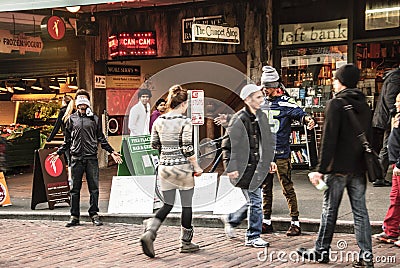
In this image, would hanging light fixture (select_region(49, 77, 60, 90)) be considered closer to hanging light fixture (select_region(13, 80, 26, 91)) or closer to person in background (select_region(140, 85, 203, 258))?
hanging light fixture (select_region(13, 80, 26, 91))

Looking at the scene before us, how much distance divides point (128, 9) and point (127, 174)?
20.5 ft

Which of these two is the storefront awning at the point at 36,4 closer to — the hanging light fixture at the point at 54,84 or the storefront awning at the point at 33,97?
the hanging light fixture at the point at 54,84

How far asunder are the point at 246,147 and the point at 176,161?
0.84 meters

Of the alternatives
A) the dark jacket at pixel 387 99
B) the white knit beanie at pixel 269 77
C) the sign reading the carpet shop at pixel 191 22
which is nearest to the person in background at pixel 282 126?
the white knit beanie at pixel 269 77

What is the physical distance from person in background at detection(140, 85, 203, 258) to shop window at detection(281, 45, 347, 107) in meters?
6.78

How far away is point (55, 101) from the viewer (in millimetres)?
19109

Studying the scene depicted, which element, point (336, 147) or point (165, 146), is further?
point (165, 146)

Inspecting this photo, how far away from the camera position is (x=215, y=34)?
1333 cm

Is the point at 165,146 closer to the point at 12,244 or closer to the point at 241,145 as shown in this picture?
the point at 241,145

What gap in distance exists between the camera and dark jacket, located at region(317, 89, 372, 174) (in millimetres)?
6426

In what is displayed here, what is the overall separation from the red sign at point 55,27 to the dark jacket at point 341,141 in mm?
9133

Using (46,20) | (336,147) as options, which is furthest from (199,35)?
(336,147)

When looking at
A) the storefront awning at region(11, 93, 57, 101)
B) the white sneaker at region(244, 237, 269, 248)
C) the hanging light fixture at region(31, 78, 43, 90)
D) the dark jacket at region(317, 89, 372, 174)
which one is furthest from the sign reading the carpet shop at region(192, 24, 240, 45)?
the hanging light fixture at region(31, 78, 43, 90)

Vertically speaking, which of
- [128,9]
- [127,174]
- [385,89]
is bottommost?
[127,174]
